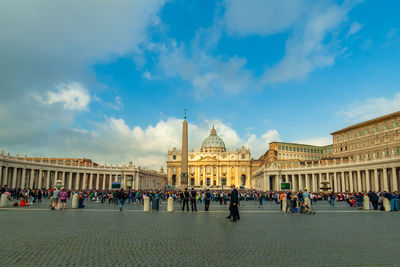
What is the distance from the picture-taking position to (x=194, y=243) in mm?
7727

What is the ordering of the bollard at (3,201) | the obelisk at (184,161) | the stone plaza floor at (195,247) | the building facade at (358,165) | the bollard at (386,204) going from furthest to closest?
1. the building facade at (358,165)
2. the obelisk at (184,161)
3. the bollard at (3,201)
4. the bollard at (386,204)
5. the stone plaza floor at (195,247)

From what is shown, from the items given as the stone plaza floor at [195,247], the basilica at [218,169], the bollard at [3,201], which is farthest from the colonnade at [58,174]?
the stone plaza floor at [195,247]

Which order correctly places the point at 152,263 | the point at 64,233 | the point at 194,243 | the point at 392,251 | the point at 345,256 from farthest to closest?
the point at 64,233, the point at 194,243, the point at 392,251, the point at 345,256, the point at 152,263

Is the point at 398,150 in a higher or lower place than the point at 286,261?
higher

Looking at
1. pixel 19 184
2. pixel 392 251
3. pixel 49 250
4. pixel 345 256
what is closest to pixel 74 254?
pixel 49 250

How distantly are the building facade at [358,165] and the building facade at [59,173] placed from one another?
3708cm

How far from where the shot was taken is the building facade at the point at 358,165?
47.0m

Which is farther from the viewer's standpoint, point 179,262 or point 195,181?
point 195,181

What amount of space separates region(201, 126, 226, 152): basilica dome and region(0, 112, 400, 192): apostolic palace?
54.7 feet

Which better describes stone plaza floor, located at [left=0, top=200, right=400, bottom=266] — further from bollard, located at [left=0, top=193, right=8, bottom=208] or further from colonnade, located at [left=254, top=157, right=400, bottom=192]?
colonnade, located at [left=254, top=157, right=400, bottom=192]

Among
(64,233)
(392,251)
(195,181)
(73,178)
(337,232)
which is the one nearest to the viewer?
(392,251)

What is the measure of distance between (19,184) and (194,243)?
194 ft

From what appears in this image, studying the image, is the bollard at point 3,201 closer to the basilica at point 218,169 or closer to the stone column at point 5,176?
the stone column at point 5,176

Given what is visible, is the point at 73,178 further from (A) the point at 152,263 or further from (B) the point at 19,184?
(A) the point at 152,263
